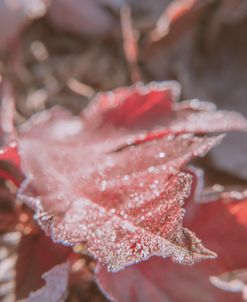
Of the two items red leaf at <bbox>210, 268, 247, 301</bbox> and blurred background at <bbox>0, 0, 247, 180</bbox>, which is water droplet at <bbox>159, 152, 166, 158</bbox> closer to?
red leaf at <bbox>210, 268, 247, 301</bbox>

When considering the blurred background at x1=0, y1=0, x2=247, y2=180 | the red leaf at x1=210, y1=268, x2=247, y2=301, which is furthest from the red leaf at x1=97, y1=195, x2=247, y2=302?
the blurred background at x1=0, y1=0, x2=247, y2=180

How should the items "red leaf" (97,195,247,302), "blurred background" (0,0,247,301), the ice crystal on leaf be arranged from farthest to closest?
1. "blurred background" (0,0,247,301)
2. "red leaf" (97,195,247,302)
3. the ice crystal on leaf

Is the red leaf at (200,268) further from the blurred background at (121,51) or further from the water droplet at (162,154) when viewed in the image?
the blurred background at (121,51)

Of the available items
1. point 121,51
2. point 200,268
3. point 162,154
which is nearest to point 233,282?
point 200,268

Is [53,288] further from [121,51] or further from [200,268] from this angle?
[121,51]

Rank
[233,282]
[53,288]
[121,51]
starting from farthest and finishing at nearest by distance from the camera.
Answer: [121,51], [233,282], [53,288]

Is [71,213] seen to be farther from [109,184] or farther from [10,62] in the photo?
[10,62]

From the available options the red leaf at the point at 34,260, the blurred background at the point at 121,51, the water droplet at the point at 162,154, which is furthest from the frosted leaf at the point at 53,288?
the blurred background at the point at 121,51
